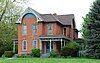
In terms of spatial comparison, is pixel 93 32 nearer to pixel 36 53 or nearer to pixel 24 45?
pixel 36 53

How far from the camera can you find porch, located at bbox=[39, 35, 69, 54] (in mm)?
50478

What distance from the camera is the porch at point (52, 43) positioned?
166ft

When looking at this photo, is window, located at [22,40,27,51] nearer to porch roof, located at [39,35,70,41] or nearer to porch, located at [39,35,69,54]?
porch, located at [39,35,69,54]

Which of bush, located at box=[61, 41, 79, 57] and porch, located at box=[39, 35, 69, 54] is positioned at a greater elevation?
porch, located at box=[39, 35, 69, 54]

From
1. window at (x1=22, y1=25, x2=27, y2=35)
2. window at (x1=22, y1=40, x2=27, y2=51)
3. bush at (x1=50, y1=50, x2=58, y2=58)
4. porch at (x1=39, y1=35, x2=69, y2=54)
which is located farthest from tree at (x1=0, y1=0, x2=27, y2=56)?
bush at (x1=50, y1=50, x2=58, y2=58)

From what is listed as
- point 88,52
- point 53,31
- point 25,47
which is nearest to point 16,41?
point 25,47

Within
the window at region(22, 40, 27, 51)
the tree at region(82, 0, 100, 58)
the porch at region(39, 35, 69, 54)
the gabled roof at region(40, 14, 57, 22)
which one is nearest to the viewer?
the tree at region(82, 0, 100, 58)

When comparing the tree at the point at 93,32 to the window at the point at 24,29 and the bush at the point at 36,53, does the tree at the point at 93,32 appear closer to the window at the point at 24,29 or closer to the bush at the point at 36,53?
the bush at the point at 36,53

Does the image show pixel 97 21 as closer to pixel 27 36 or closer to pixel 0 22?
pixel 27 36

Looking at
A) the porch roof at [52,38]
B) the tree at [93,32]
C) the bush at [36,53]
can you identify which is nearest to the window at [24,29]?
the porch roof at [52,38]

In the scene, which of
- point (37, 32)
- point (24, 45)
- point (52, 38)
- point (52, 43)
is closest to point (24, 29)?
point (37, 32)

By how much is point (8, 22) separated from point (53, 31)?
16.9 m

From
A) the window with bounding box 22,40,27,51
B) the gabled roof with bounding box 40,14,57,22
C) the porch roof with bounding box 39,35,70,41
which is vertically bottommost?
the window with bounding box 22,40,27,51

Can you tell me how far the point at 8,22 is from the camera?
6581 centimetres
